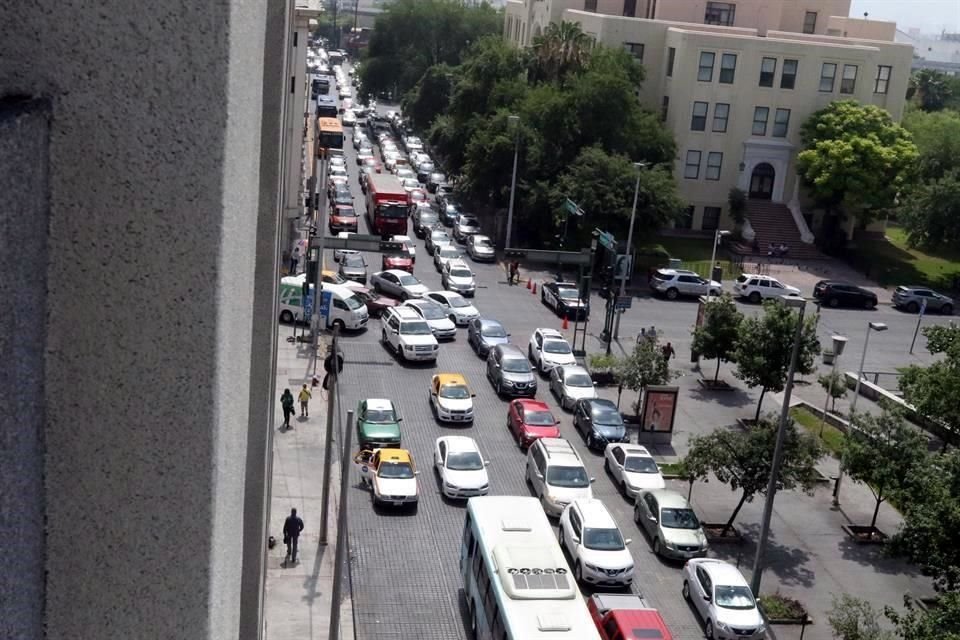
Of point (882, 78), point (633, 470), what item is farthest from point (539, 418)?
point (882, 78)

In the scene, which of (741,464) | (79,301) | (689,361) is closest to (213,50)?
(79,301)

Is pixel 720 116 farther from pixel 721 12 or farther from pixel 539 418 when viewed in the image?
pixel 539 418

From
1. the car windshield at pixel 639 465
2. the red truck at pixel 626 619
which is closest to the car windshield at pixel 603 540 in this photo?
the red truck at pixel 626 619

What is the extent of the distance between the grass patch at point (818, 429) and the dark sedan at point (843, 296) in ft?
47.8

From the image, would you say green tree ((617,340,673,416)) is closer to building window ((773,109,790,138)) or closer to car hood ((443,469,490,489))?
car hood ((443,469,490,489))

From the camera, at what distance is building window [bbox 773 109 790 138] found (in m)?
58.8

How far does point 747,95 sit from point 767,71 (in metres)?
1.58

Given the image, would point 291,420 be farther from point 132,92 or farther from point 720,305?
point 132,92

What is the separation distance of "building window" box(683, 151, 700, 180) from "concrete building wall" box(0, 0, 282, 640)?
5782 centimetres

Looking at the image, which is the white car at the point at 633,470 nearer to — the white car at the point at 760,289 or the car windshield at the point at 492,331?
the car windshield at the point at 492,331

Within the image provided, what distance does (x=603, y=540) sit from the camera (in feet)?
73.0

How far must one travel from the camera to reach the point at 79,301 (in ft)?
8.04

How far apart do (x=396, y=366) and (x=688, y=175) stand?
96.2ft

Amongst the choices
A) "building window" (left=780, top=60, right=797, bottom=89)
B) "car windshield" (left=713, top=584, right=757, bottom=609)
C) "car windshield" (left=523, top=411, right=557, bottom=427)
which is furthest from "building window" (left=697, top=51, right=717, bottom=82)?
"car windshield" (left=713, top=584, right=757, bottom=609)
